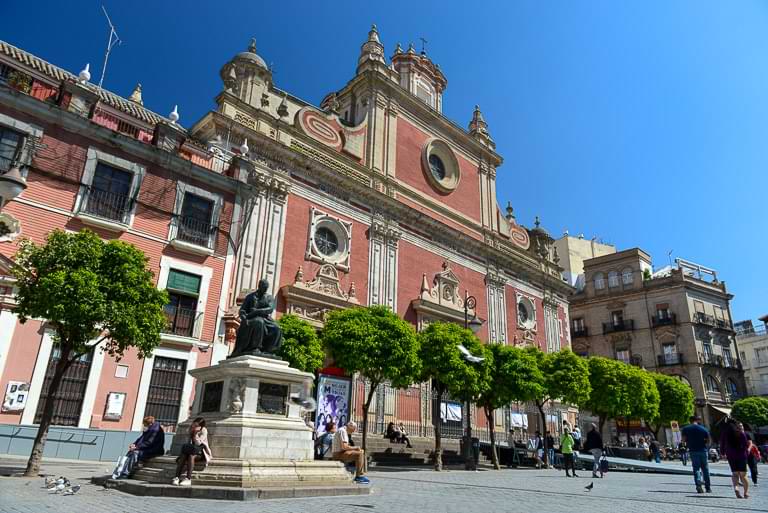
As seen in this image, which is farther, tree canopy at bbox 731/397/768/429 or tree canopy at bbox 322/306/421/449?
tree canopy at bbox 731/397/768/429

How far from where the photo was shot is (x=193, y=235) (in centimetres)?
1752

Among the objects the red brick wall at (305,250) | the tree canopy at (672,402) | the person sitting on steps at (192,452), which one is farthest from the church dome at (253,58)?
the tree canopy at (672,402)

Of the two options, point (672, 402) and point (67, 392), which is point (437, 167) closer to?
point (672, 402)

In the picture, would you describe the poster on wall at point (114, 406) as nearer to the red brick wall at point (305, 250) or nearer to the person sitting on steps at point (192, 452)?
the red brick wall at point (305, 250)

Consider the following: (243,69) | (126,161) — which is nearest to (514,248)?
(243,69)

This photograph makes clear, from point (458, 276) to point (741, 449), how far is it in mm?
18809

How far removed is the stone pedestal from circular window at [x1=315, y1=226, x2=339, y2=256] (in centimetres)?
1272

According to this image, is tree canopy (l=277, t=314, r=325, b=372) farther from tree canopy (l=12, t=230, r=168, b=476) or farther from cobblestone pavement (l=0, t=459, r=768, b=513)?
cobblestone pavement (l=0, t=459, r=768, b=513)

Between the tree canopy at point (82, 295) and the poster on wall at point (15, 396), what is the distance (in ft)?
11.5

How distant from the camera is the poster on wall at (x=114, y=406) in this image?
14.5 meters

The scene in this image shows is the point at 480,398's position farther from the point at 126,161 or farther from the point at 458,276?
the point at 126,161

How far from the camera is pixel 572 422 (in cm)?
3183

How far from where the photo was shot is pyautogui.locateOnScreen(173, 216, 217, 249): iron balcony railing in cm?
1723

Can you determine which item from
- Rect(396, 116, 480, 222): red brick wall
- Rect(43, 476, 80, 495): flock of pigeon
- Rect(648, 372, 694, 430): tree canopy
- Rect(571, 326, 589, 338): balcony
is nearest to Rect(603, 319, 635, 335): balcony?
Rect(571, 326, 589, 338): balcony
